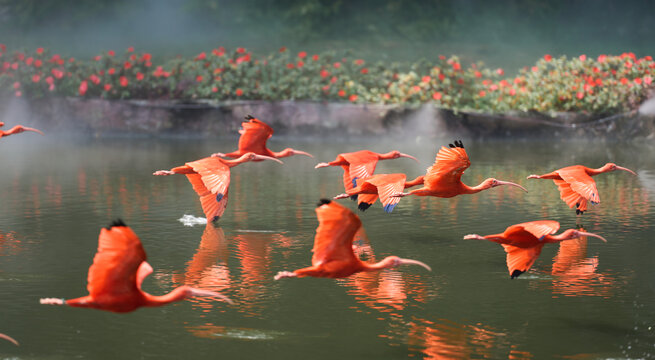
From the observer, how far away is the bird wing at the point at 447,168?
326 inches

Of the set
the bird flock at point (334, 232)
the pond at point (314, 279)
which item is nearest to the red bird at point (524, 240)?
the bird flock at point (334, 232)

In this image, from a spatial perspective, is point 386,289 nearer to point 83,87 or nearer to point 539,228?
point 539,228

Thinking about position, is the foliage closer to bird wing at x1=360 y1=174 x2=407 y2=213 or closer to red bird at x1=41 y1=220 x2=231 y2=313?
bird wing at x1=360 y1=174 x2=407 y2=213

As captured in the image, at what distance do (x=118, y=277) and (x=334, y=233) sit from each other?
136 centimetres

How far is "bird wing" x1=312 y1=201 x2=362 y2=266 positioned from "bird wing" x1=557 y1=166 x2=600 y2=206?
3.50 m

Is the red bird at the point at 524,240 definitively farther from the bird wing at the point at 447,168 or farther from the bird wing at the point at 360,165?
the bird wing at the point at 360,165

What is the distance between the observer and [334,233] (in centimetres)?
619

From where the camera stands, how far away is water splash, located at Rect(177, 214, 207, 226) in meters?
10.8

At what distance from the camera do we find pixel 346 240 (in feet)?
20.4

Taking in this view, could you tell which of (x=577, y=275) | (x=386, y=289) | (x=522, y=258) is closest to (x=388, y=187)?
(x=386, y=289)

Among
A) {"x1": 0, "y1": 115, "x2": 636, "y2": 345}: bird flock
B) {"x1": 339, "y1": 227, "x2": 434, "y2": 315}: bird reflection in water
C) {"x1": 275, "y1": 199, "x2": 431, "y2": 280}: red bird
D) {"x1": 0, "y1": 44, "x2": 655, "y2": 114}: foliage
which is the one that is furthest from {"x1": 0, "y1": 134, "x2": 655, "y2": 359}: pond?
{"x1": 0, "y1": 44, "x2": 655, "y2": 114}: foliage

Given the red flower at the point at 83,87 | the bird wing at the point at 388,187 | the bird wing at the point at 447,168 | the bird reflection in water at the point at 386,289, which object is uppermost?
the red flower at the point at 83,87

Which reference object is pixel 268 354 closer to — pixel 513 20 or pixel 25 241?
pixel 25 241

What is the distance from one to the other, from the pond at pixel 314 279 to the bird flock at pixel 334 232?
351mm
